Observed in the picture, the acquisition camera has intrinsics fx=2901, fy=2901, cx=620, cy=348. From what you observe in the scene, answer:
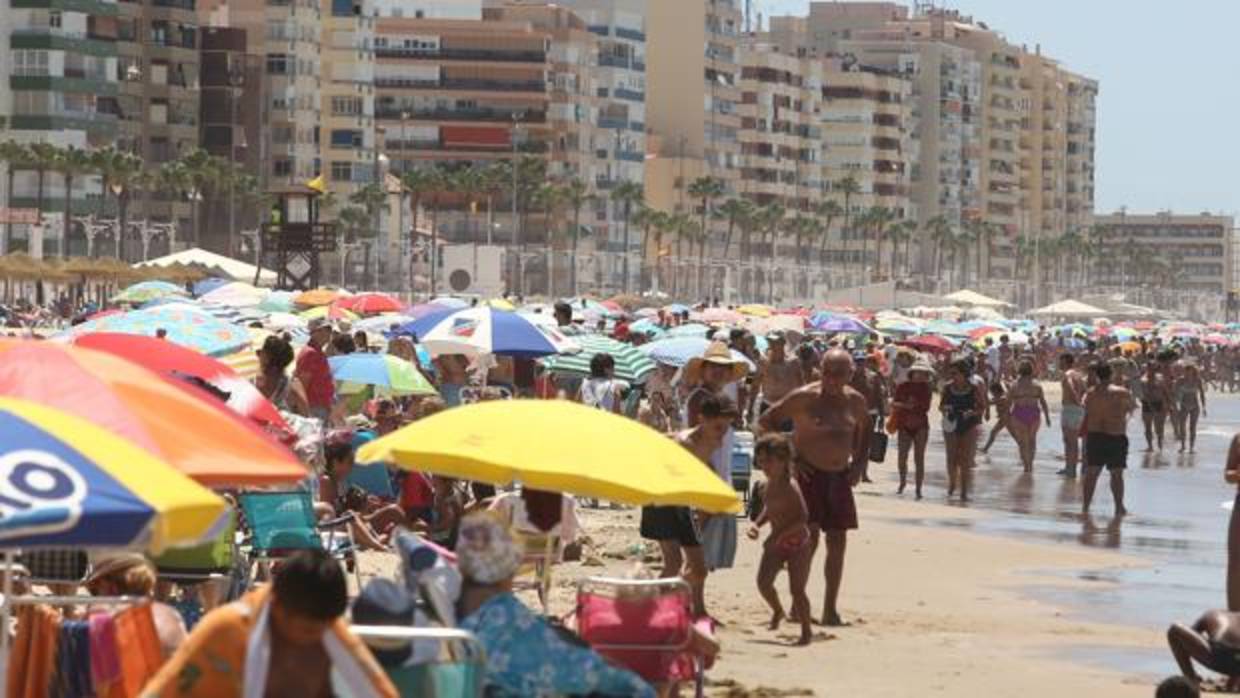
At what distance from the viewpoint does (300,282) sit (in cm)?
6022

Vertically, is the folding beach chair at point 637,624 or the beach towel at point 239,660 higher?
the beach towel at point 239,660

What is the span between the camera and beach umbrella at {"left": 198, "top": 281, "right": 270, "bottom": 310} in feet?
131

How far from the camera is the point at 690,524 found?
12516mm

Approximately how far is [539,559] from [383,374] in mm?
7034

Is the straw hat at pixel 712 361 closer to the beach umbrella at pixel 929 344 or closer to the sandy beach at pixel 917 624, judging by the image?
the sandy beach at pixel 917 624

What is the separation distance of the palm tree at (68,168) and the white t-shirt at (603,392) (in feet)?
257

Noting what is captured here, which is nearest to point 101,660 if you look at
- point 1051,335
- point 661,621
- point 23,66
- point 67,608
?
point 67,608

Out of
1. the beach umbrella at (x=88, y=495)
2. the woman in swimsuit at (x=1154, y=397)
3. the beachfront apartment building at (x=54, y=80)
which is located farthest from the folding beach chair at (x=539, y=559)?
the beachfront apartment building at (x=54, y=80)

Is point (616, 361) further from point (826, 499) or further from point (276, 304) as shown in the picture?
point (276, 304)

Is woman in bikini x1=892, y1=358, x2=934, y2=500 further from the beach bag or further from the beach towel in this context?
the beach towel

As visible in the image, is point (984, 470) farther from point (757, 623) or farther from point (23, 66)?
point (23, 66)

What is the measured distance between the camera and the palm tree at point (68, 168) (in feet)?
320

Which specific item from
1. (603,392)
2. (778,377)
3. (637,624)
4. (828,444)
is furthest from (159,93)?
(637,624)

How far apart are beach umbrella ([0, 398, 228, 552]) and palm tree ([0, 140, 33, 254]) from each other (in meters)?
88.6
